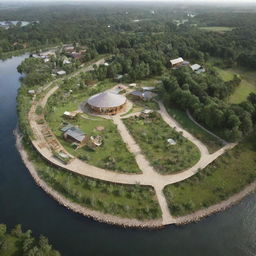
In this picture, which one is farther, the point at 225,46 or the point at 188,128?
the point at 225,46

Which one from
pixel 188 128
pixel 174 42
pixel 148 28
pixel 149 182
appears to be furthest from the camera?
pixel 148 28

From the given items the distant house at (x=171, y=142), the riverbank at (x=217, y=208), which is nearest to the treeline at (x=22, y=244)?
the riverbank at (x=217, y=208)

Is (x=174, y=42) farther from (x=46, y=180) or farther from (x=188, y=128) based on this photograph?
(x=46, y=180)

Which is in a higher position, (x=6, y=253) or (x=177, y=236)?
(x=6, y=253)

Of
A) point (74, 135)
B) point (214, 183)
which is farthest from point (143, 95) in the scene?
point (214, 183)

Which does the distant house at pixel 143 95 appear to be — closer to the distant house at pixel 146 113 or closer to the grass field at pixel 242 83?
the distant house at pixel 146 113

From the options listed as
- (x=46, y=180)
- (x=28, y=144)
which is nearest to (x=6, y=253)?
(x=46, y=180)
